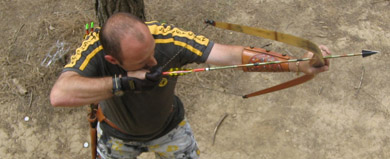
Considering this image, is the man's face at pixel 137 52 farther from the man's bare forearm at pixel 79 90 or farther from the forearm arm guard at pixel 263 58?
the forearm arm guard at pixel 263 58

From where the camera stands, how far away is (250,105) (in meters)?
3.84

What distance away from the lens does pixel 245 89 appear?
397 centimetres

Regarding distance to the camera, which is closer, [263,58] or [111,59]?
[111,59]

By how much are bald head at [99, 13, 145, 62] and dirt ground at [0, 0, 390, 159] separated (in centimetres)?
190

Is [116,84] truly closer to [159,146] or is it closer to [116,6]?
[159,146]

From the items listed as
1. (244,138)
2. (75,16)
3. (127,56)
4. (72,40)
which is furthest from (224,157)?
(75,16)

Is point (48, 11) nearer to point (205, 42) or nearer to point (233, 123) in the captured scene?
point (233, 123)

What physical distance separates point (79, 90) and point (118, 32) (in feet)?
1.27

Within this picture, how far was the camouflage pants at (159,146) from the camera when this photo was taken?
250 cm

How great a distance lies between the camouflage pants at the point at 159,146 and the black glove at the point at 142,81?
2.50ft

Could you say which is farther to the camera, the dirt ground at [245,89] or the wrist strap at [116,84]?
the dirt ground at [245,89]

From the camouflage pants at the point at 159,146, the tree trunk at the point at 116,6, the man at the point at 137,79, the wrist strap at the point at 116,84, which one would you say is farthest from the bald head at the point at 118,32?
the tree trunk at the point at 116,6

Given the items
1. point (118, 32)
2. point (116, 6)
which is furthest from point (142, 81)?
point (116, 6)

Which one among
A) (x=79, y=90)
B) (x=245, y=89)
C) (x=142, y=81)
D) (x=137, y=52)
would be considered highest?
(x=137, y=52)
